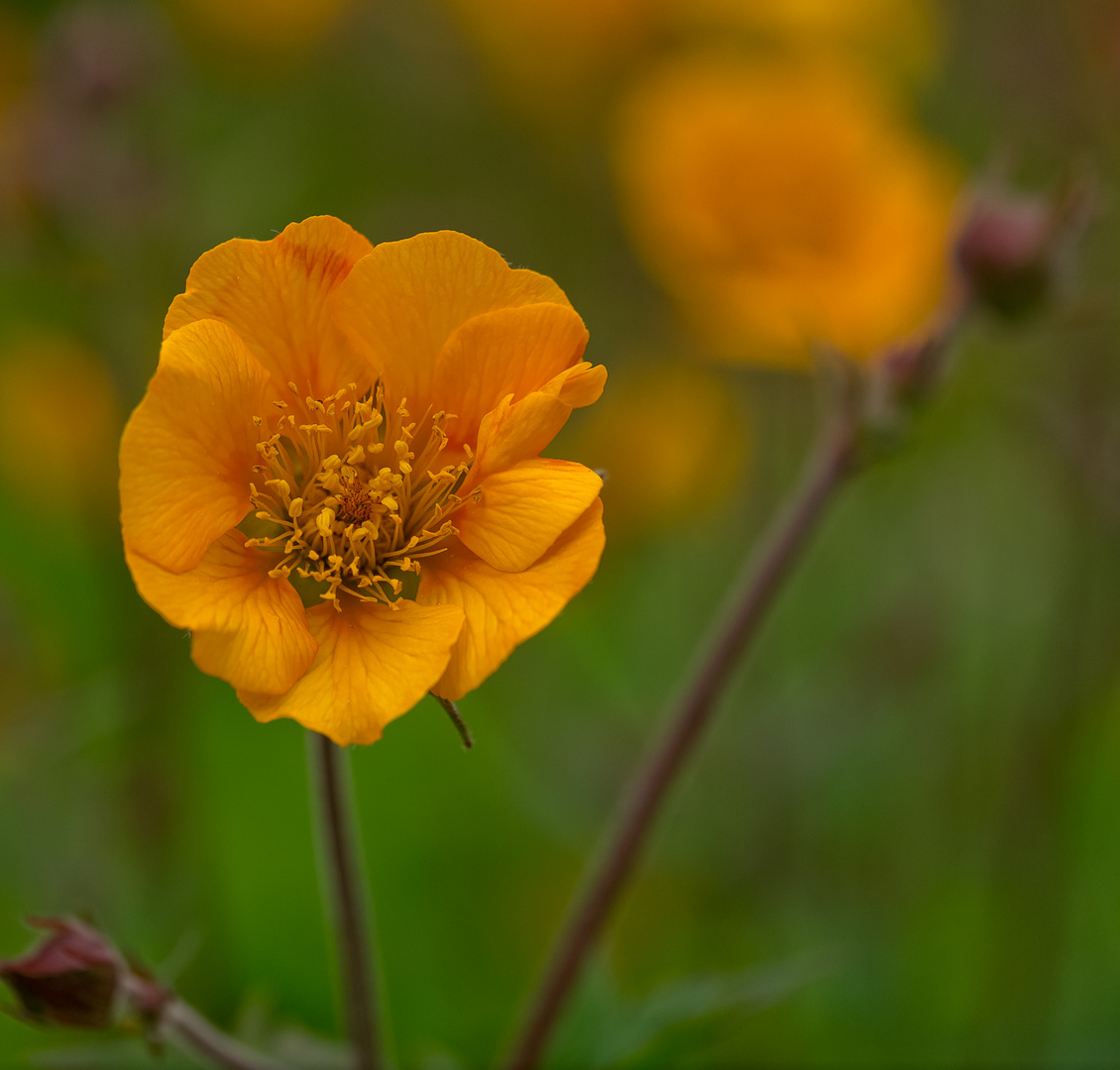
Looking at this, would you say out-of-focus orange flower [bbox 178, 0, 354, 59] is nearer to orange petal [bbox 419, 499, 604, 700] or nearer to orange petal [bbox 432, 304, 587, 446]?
orange petal [bbox 432, 304, 587, 446]

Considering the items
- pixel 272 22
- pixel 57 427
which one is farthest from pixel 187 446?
pixel 272 22

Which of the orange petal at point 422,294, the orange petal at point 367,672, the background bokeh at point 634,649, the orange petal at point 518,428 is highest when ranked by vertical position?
the orange petal at point 422,294

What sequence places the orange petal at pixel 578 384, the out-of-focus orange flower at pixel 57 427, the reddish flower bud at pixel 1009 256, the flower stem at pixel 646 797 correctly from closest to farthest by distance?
1. the orange petal at pixel 578 384
2. the flower stem at pixel 646 797
3. the reddish flower bud at pixel 1009 256
4. the out-of-focus orange flower at pixel 57 427

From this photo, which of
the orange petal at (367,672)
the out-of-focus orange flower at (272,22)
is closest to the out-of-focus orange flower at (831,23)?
the out-of-focus orange flower at (272,22)

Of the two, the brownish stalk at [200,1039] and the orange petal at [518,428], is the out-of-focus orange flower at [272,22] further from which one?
the brownish stalk at [200,1039]

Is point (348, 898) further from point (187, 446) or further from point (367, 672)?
point (187, 446)

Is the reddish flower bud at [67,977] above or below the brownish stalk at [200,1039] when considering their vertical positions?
above

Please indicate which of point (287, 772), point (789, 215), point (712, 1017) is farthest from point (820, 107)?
point (712, 1017)
